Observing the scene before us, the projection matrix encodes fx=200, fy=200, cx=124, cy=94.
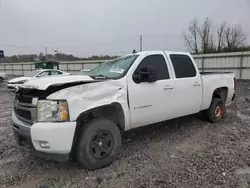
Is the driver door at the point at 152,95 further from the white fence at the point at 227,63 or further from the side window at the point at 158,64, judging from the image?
the white fence at the point at 227,63

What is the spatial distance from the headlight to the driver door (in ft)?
3.83

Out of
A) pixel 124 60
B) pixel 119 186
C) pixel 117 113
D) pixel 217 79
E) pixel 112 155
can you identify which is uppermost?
pixel 124 60

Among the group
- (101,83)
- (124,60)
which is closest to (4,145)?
(101,83)

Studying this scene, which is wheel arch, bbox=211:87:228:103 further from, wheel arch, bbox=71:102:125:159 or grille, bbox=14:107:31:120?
grille, bbox=14:107:31:120

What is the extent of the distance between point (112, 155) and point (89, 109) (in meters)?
0.90

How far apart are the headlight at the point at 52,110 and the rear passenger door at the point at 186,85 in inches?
93.7

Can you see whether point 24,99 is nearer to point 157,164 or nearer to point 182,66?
point 157,164

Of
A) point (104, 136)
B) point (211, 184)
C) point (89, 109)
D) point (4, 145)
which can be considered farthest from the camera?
point (4, 145)

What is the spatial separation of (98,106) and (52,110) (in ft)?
2.24

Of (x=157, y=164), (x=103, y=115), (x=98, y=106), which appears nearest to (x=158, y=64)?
(x=103, y=115)

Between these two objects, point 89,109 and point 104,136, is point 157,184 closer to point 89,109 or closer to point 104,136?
point 104,136

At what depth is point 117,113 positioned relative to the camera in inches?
138

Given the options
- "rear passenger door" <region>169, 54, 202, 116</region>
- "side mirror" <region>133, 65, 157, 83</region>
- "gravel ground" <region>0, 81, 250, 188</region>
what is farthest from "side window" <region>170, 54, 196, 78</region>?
"gravel ground" <region>0, 81, 250, 188</region>

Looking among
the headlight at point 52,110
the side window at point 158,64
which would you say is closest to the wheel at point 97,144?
the headlight at point 52,110
